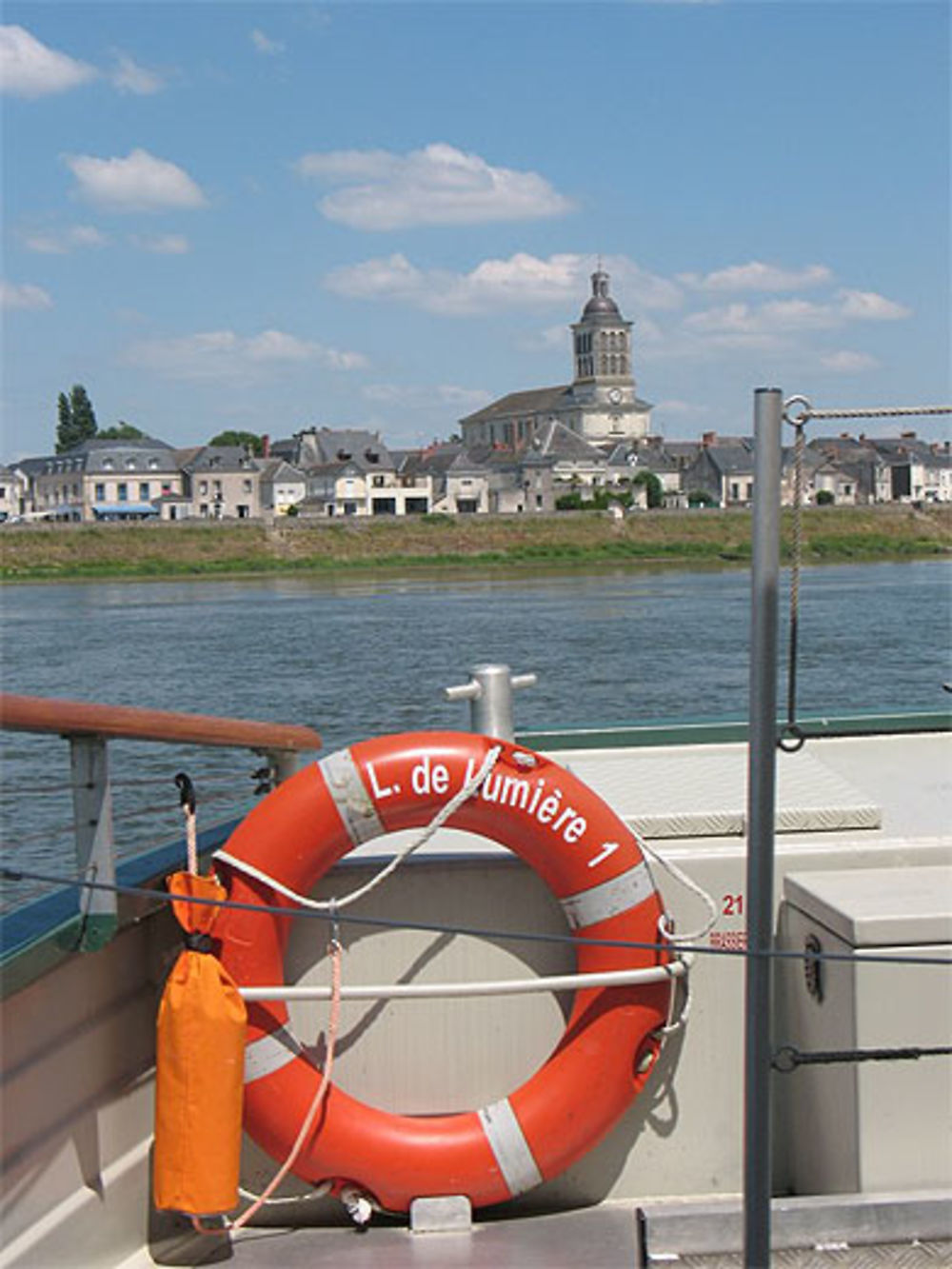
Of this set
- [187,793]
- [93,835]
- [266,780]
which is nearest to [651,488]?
[266,780]

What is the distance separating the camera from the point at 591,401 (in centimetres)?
12531

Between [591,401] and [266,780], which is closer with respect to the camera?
[266,780]

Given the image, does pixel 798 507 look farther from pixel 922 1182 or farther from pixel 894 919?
pixel 922 1182

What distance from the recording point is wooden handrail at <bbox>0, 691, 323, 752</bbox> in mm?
2695

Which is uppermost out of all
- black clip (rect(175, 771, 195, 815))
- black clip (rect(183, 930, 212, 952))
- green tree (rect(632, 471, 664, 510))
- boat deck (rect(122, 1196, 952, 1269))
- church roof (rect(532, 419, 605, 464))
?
church roof (rect(532, 419, 605, 464))

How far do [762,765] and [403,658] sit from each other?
2073 cm

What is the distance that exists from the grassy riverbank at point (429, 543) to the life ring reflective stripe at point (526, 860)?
5005cm

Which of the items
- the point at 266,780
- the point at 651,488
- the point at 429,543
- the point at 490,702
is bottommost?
the point at 429,543

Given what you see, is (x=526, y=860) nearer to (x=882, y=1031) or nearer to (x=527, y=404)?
(x=882, y=1031)

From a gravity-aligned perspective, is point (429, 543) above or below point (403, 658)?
above

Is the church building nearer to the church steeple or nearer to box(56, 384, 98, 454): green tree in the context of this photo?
the church steeple

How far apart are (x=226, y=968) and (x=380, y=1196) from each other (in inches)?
23.2

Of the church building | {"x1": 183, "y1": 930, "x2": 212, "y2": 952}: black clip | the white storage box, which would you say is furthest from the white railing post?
the church building

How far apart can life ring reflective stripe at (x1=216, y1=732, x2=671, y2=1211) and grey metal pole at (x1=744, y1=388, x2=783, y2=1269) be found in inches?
26.5
